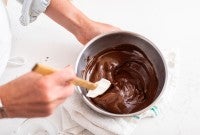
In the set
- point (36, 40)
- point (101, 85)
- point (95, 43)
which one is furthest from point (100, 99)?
point (36, 40)

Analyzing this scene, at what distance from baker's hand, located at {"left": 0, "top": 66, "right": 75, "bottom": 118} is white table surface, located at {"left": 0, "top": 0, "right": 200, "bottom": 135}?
18 centimetres

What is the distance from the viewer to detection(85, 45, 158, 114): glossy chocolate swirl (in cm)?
81

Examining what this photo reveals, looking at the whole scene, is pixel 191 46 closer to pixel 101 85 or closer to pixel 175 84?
pixel 175 84

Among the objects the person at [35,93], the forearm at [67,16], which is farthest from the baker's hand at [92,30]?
the person at [35,93]

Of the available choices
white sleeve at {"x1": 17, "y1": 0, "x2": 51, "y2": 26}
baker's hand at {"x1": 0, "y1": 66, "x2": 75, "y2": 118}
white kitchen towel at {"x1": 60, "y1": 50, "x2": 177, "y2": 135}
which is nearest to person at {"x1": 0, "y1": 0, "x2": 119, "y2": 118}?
baker's hand at {"x1": 0, "y1": 66, "x2": 75, "y2": 118}

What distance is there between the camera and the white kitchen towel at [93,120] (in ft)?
2.58

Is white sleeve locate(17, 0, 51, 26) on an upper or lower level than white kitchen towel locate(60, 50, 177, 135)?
upper

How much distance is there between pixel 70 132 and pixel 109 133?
9cm

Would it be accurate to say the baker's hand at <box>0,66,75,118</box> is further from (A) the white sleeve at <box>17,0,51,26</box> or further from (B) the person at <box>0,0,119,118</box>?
(A) the white sleeve at <box>17,0,51,26</box>

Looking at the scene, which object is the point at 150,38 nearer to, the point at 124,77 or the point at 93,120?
the point at 124,77

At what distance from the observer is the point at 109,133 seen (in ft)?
2.60

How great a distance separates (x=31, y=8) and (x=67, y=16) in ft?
0.33

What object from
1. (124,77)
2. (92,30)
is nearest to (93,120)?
(124,77)

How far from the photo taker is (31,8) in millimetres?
857
